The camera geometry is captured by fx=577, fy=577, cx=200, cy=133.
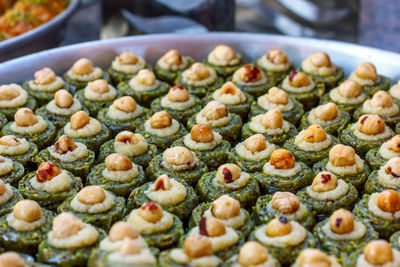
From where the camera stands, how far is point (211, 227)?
7.09ft

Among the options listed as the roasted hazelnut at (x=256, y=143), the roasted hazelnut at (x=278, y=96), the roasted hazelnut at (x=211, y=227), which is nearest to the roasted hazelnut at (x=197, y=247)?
the roasted hazelnut at (x=211, y=227)

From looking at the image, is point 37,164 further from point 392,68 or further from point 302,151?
point 392,68

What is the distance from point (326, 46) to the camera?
3881 mm

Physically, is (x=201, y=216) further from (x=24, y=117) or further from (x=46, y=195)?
(x=24, y=117)

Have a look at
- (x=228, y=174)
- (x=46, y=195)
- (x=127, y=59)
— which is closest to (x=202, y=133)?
(x=228, y=174)

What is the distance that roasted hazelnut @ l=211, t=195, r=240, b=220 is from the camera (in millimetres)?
2311

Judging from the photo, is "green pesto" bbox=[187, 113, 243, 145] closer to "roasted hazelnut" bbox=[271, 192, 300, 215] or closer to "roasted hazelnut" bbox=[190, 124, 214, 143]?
"roasted hazelnut" bbox=[190, 124, 214, 143]

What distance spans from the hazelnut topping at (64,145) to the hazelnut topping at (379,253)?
4.77 feet

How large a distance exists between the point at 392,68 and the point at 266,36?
0.87 meters

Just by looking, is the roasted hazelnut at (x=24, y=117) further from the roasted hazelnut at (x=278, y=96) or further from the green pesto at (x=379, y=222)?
the green pesto at (x=379, y=222)

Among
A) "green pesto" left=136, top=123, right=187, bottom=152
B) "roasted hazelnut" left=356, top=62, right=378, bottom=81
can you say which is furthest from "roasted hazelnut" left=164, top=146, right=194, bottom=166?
"roasted hazelnut" left=356, top=62, right=378, bottom=81

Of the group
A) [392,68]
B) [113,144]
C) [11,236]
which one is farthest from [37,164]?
[392,68]

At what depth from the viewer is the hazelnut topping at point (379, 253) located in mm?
2020

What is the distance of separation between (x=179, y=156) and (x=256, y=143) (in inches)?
15.0
